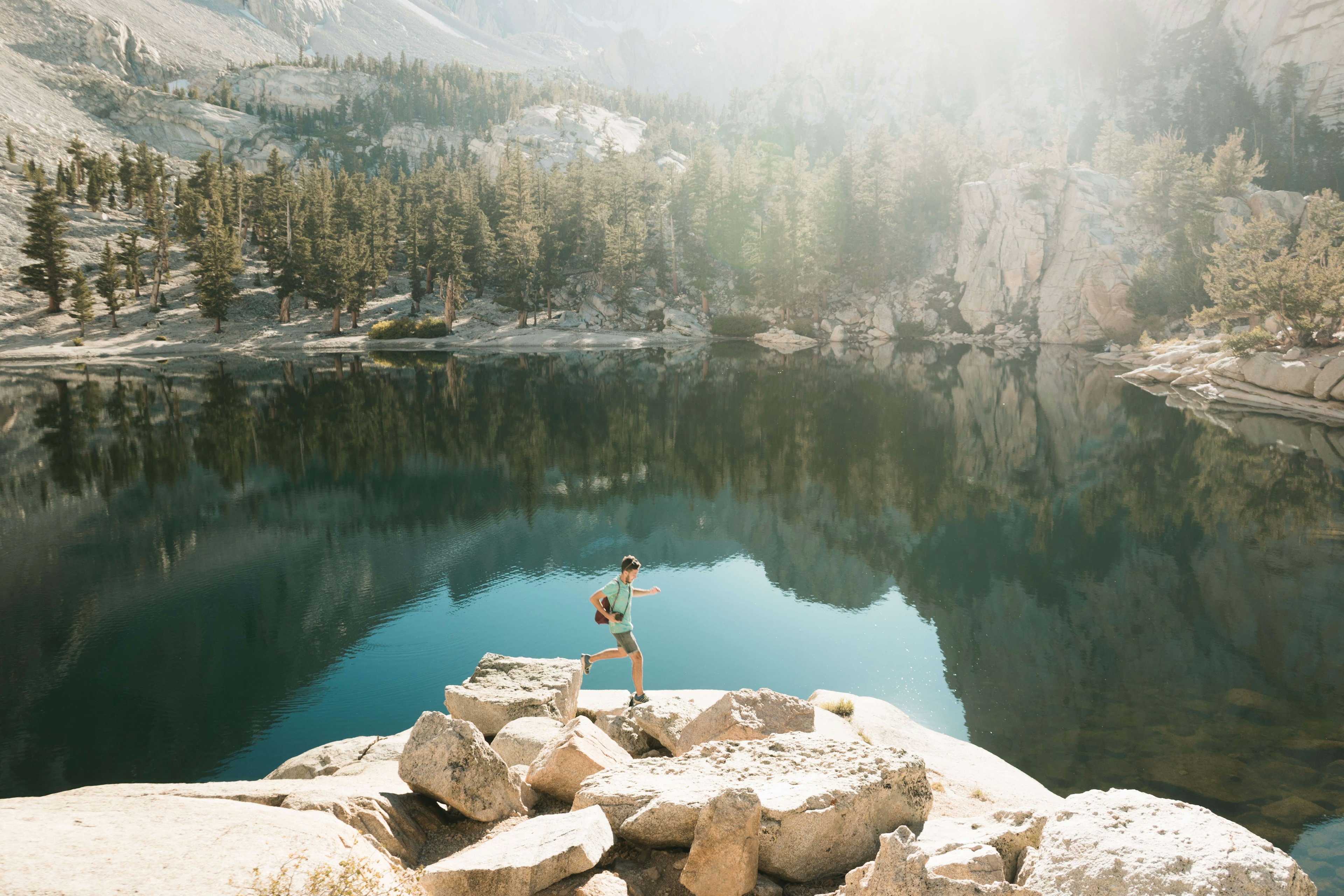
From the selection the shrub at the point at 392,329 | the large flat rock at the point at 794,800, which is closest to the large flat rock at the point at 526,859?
the large flat rock at the point at 794,800

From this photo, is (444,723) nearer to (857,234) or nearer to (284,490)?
(284,490)

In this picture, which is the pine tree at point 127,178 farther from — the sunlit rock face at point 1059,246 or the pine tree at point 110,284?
the sunlit rock face at point 1059,246

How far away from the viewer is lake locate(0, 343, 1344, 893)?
456 inches

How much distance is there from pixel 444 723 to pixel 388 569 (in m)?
13.4

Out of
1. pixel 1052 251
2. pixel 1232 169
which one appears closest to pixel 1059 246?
pixel 1052 251

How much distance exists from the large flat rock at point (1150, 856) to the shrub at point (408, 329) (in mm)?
90022

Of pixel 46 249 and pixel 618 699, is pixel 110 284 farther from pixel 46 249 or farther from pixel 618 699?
pixel 618 699

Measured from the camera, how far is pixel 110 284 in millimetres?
76812

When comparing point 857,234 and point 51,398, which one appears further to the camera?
point 857,234

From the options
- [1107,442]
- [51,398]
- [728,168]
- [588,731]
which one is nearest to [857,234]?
[728,168]

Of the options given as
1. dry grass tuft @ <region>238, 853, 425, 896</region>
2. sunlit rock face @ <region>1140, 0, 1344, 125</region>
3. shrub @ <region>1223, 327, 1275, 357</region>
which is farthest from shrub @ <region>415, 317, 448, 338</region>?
sunlit rock face @ <region>1140, 0, 1344, 125</region>

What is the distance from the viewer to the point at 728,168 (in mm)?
118812

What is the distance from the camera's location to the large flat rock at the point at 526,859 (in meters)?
5.64

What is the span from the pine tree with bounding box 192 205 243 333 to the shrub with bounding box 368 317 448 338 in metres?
15.2
